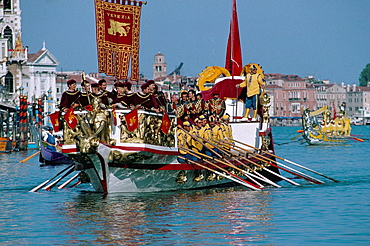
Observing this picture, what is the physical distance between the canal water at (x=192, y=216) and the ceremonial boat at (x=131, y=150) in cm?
44

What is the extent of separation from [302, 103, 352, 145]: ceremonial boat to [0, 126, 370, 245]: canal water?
35465mm

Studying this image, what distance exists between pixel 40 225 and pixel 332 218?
21.7 feet

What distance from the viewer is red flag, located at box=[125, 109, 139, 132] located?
2075 centimetres

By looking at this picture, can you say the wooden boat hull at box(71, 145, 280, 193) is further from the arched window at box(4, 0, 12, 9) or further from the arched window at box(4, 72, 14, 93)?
the arched window at box(4, 0, 12, 9)

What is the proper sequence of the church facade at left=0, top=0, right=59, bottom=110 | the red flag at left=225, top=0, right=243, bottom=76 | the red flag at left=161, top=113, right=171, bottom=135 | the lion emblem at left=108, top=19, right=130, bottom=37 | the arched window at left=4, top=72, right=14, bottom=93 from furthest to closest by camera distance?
the arched window at left=4, top=72, right=14, bottom=93, the church facade at left=0, top=0, right=59, bottom=110, the red flag at left=225, top=0, right=243, bottom=76, the lion emblem at left=108, top=19, right=130, bottom=37, the red flag at left=161, top=113, right=171, bottom=135

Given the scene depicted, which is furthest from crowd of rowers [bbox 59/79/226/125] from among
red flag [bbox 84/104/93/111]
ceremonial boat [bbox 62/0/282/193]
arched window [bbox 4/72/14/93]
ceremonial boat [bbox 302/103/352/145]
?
arched window [bbox 4/72/14/93]

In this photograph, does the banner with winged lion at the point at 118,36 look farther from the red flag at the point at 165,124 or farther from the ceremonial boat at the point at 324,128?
the ceremonial boat at the point at 324,128

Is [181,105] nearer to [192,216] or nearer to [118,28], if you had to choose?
[118,28]

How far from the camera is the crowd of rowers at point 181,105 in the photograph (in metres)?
→ 21.5

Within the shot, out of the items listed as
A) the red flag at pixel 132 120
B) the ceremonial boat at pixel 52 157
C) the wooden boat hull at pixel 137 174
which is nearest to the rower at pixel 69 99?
the wooden boat hull at pixel 137 174

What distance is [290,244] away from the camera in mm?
15992

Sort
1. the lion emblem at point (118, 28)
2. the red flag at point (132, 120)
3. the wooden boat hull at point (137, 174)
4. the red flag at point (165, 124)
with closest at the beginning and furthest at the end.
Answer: the red flag at point (132, 120)
the wooden boat hull at point (137, 174)
the red flag at point (165, 124)
the lion emblem at point (118, 28)

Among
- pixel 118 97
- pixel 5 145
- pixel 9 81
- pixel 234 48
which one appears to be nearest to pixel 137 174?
pixel 118 97

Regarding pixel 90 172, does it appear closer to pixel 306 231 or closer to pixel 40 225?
pixel 40 225
